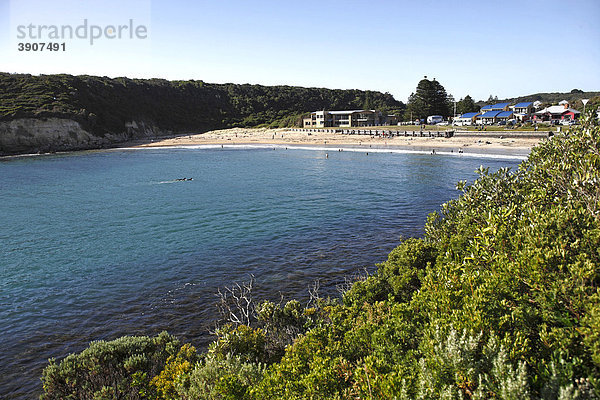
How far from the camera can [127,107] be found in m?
112

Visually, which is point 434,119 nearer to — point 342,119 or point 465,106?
point 465,106

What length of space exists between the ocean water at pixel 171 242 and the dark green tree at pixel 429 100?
202 ft

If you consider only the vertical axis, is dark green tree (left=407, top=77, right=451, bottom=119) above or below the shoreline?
above

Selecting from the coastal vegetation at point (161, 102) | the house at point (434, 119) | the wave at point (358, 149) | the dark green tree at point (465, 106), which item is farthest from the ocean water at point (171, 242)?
the dark green tree at point (465, 106)

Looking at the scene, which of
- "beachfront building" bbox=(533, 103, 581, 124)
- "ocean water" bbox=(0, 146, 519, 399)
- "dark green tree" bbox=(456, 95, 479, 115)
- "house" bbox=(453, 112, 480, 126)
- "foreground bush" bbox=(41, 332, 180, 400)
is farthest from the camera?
"dark green tree" bbox=(456, 95, 479, 115)

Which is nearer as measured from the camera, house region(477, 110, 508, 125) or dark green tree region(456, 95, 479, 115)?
→ house region(477, 110, 508, 125)

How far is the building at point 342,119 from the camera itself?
11088cm

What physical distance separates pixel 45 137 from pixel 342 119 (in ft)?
254

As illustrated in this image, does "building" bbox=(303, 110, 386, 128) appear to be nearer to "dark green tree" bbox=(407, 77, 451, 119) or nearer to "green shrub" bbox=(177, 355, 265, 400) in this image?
"dark green tree" bbox=(407, 77, 451, 119)

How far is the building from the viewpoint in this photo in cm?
11088

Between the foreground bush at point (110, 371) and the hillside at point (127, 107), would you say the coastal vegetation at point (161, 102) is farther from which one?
the foreground bush at point (110, 371)

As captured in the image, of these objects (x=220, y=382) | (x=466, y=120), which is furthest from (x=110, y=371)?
(x=466, y=120)

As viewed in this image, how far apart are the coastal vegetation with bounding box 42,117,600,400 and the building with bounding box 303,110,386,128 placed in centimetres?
10219

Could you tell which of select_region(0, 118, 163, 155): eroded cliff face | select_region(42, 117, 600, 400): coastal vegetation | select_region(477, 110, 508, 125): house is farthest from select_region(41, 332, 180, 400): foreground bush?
select_region(477, 110, 508, 125): house
